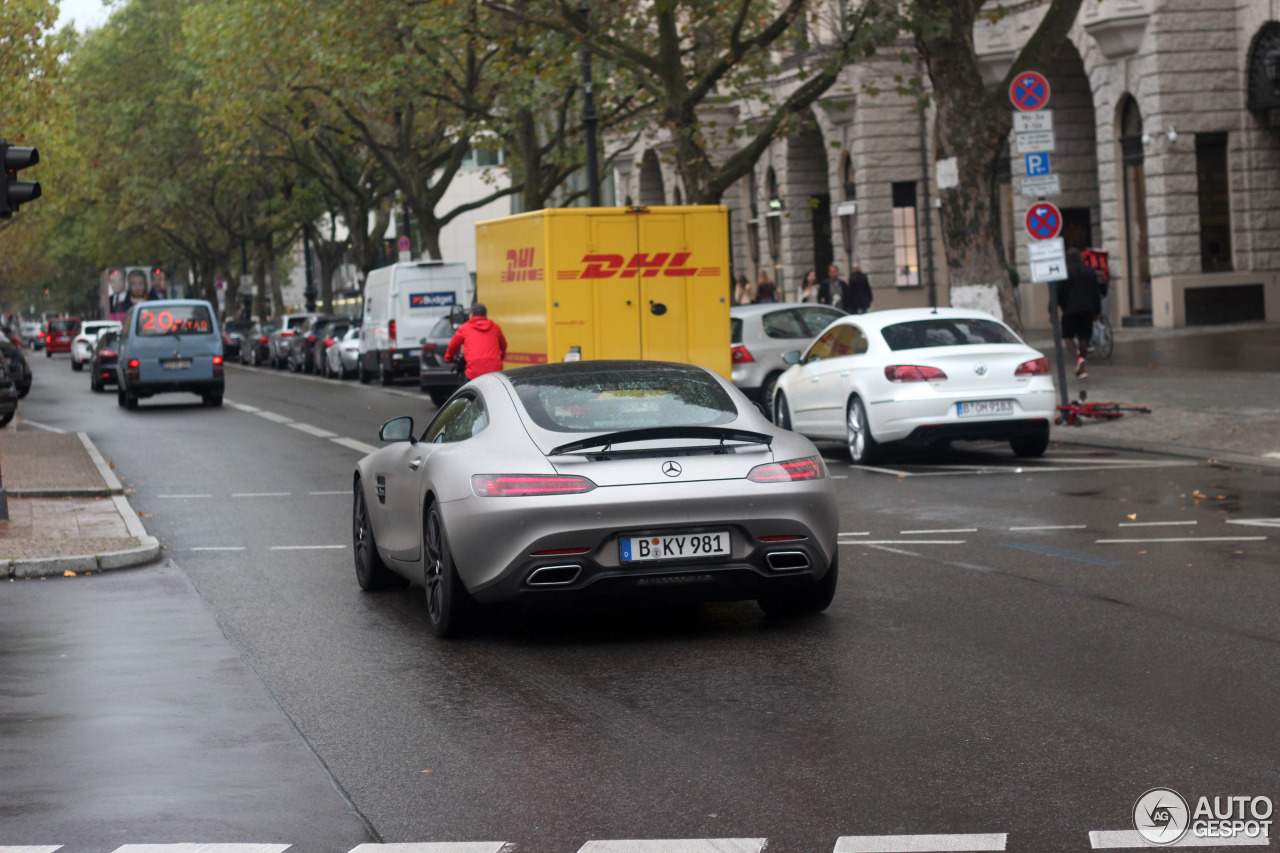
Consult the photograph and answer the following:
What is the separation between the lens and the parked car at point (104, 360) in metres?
40.0

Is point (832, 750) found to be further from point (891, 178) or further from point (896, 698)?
point (891, 178)

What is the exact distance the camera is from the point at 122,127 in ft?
209

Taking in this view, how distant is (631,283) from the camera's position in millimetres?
20500

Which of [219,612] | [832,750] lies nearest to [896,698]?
[832,750]

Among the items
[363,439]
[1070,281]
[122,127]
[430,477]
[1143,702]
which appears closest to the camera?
[1143,702]

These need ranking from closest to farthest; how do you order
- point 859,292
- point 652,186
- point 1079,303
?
point 1079,303, point 859,292, point 652,186

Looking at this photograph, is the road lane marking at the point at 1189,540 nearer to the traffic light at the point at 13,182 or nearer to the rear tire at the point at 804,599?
the rear tire at the point at 804,599

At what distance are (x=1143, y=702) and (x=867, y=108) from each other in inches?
1507

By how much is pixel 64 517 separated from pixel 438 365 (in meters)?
15.8

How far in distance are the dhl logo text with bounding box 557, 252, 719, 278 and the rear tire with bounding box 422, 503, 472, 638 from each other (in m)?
11.6

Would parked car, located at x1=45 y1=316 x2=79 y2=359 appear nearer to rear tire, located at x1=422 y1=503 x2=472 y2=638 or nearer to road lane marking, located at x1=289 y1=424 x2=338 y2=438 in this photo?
road lane marking, located at x1=289 y1=424 x2=338 y2=438

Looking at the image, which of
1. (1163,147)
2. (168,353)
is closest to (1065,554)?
(168,353)

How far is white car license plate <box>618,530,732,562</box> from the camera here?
8172 millimetres

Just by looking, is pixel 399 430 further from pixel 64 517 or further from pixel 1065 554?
pixel 64 517
